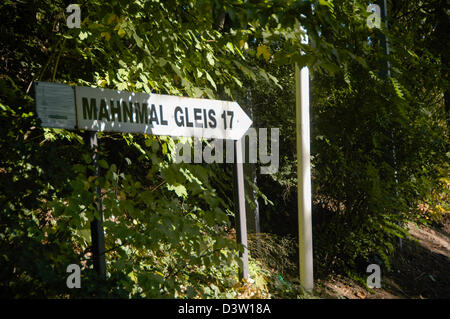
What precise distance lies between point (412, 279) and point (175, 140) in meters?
3.95

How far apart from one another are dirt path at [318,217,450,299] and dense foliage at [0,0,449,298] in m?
0.36

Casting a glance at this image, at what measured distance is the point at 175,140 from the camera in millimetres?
3621

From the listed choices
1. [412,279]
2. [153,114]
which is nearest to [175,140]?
[153,114]

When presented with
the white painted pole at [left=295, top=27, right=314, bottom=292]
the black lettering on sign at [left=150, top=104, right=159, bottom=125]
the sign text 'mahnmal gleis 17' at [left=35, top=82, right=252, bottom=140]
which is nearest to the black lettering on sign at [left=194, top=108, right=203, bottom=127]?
the sign text 'mahnmal gleis 17' at [left=35, top=82, right=252, bottom=140]

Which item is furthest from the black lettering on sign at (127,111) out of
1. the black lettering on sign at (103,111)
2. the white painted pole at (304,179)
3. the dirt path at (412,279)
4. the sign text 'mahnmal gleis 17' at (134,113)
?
the dirt path at (412,279)

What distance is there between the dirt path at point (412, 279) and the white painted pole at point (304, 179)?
1.86 ft

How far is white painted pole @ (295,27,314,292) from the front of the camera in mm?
3754

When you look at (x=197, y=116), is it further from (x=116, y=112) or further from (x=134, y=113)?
(x=116, y=112)

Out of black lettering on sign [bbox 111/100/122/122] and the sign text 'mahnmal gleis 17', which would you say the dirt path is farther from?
black lettering on sign [bbox 111/100/122/122]

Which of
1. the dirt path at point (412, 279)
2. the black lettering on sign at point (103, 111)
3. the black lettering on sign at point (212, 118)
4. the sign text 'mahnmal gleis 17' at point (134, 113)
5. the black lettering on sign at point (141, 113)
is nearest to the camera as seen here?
the sign text 'mahnmal gleis 17' at point (134, 113)

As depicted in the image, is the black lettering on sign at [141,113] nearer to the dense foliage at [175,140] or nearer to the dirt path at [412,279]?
the dense foliage at [175,140]

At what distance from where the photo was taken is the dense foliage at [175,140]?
205 centimetres

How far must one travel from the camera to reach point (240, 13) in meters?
2.07
